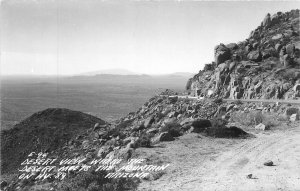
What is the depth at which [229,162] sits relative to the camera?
48.9ft

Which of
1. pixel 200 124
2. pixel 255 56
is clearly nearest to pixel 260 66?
pixel 255 56

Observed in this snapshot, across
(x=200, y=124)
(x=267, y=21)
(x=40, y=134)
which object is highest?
(x=267, y=21)

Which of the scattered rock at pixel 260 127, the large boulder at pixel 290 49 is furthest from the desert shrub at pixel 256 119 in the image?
the large boulder at pixel 290 49

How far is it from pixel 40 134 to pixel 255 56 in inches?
1168

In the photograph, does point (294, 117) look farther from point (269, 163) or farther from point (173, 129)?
point (269, 163)

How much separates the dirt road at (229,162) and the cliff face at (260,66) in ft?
39.3

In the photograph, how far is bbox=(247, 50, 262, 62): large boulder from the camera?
38219 mm

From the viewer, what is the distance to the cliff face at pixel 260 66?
31859 millimetres

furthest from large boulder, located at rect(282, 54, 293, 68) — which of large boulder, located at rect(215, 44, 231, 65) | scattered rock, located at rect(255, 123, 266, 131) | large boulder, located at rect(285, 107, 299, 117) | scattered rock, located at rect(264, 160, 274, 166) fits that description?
scattered rock, located at rect(264, 160, 274, 166)

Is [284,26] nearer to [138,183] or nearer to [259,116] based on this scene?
[259,116]

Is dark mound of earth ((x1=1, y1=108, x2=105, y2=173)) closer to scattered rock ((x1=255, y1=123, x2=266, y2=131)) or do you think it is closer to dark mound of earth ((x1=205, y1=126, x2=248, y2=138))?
dark mound of earth ((x1=205, y1=126, x2=248, y2=138))

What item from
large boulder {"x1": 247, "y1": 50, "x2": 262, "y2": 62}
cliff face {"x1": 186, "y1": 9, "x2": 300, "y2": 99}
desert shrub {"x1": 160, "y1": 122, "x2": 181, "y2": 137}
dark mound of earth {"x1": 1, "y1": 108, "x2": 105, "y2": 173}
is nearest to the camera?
desert shrub {"x1": 160, "y1": 122, "x2": 181, "y2": 137}

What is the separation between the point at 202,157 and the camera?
16031 millimetres

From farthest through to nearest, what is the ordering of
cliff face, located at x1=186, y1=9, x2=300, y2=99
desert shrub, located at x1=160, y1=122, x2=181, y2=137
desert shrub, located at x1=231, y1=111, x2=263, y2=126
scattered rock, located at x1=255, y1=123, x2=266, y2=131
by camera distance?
1. cliff face, located at x1=186, y1=9, x2=300, y2=99
2. desert shrub, located at x1=231, y1=111, x2=263, y2=126
3. scattered rock, located at x1=255, y1=123, x2=266, y2=131
4. desert shrub, located at x1=160, y1=122, x2=181, y2=137
